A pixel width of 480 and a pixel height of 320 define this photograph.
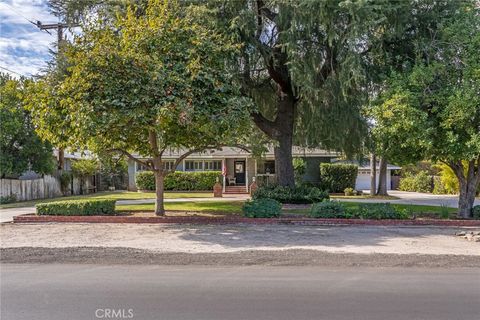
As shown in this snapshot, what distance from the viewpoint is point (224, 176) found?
1216 inches

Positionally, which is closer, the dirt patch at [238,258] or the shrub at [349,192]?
the dirt patch at [238,258]

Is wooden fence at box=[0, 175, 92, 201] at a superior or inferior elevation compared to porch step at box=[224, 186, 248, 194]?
superior

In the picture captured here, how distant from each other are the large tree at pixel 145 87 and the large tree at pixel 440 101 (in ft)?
15.6

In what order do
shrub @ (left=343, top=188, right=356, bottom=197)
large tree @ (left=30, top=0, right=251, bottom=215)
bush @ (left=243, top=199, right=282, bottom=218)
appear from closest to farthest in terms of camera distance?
large tree @ (left=30, top=0, right=251, bottom=215) < bush @ (left=243, top=199, right=282, bottom=218) < shrub @ (left=343, top=188, right=356, bottom=197)

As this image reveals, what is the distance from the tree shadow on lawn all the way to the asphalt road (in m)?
2.67

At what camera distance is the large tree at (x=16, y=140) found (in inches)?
947

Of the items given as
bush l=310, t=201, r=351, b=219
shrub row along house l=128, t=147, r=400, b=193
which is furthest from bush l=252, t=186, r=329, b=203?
shrub row along house l=128, t=147, r=400, b=193

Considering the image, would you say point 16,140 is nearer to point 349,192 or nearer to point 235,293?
point 349,192

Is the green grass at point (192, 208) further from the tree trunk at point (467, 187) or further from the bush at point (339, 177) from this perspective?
the bush at point (339, 177)

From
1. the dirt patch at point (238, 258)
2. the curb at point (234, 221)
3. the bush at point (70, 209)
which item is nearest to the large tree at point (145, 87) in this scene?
the bush at point (70, 209)

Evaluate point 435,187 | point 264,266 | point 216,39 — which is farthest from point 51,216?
point 435,187

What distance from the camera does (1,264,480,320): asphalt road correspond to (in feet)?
17.7

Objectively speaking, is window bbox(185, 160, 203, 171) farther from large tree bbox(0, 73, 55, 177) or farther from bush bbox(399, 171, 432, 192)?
bush bbox(399, 171, 432, 192)

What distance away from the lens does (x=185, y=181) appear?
103 ft
